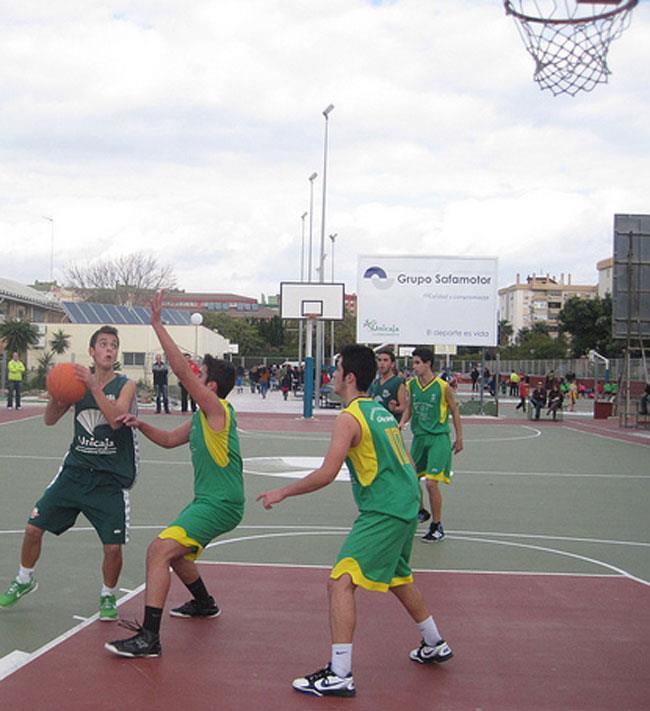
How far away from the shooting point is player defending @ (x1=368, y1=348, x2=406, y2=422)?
10695 mm

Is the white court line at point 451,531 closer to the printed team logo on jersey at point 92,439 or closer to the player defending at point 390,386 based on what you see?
the player defending at point 390,386

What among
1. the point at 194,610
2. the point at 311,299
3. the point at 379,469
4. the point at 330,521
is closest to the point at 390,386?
the point at 330,521

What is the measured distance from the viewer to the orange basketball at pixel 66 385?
20.5 ft

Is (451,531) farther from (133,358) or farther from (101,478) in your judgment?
(133,358)

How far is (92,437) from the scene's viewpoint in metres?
6.42

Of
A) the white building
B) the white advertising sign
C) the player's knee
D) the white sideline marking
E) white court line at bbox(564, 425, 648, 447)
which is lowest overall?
the white sideline marking

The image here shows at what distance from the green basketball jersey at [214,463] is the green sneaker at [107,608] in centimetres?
94

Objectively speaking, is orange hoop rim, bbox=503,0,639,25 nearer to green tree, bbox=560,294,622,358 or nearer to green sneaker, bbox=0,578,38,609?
green sneaker, bbox=0,578,38,609

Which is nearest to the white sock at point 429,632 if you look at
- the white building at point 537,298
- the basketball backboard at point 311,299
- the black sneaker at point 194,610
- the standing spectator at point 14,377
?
the black sneaker at point 194,610

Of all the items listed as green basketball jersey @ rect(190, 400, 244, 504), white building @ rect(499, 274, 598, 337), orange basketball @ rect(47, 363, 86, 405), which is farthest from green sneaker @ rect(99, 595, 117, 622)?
white building @ rect(499, 274, 598, 337)

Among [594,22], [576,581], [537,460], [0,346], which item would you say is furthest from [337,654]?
[0,346]

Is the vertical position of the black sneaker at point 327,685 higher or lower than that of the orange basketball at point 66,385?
lower

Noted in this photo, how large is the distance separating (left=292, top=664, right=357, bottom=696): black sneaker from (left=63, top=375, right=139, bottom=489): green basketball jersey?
193 centimetres

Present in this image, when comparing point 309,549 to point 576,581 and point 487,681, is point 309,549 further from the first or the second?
point 487,681
